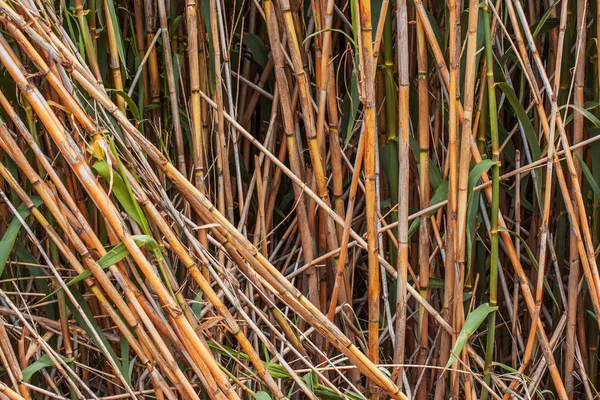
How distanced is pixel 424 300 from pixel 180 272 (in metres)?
0.43

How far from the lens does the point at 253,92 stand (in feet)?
4.33

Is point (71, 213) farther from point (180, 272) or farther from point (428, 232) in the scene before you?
point (428, 232)

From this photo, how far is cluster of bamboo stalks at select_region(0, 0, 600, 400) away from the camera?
92 cm

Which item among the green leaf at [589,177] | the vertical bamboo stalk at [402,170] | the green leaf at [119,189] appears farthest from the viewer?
the green leaf at [589,177]

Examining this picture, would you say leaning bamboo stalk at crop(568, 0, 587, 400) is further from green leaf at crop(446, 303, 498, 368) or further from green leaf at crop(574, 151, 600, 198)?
→ green leaf at crop(446, 303, 498, 368)

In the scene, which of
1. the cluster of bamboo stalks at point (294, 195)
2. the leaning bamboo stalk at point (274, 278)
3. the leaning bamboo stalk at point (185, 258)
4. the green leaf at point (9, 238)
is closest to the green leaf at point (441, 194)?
the cluster of bamboo stalks at point (294, 195)

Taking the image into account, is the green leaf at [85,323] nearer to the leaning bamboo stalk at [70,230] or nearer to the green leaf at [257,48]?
the leaning bamboo stalk at [70,230]

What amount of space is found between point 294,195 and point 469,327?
0.42 metres

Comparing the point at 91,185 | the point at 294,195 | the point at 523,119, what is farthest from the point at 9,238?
the point at 523,119

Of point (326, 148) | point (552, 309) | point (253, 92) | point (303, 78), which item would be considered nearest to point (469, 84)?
point (303, 78)

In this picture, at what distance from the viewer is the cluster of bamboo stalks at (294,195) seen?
92 centimetres

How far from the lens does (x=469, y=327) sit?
100cm

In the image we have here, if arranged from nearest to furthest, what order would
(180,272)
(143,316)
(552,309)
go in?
1. (143,316)
2. (180,272)
3. (552,309)

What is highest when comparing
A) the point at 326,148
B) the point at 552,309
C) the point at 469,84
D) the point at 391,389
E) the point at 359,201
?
the point at 469,84
